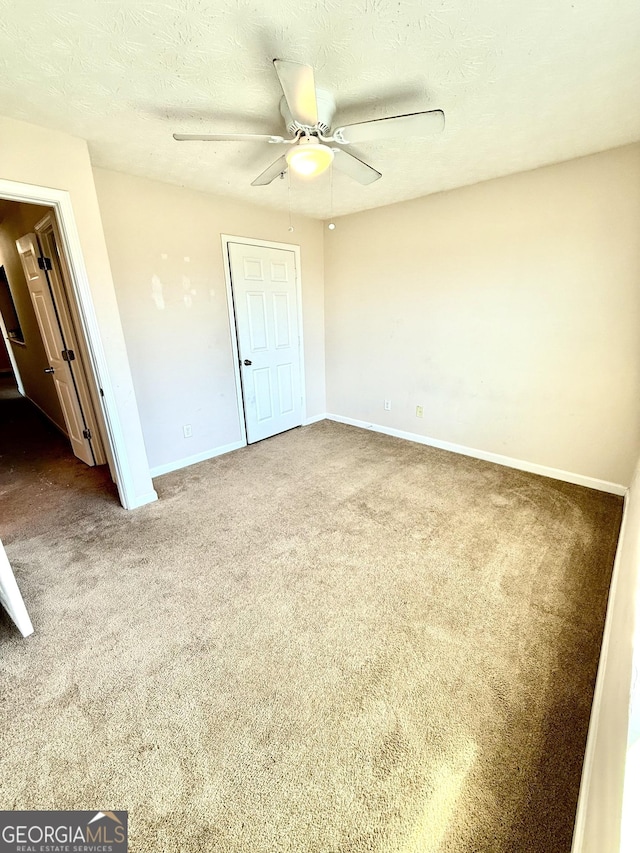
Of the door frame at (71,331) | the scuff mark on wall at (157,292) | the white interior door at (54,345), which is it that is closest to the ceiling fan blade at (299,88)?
the scuff mark on wall at (157,292)

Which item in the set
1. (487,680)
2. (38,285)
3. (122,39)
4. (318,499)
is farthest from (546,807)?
(38,285)

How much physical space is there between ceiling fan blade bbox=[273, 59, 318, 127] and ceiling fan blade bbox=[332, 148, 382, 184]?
1.15ft

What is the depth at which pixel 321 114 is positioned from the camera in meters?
1.69

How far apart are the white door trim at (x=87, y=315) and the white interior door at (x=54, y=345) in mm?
1072

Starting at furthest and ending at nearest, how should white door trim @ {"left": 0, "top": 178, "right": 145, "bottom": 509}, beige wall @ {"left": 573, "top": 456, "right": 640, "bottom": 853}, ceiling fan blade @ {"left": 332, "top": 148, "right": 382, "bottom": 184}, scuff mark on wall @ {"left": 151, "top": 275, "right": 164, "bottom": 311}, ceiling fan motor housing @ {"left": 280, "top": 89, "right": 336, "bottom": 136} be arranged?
scuff mark on wall @ {"left": 151, "top": 275, "right": 164, "bottom": 311} → white door trim @ {"left": 0, "top": 178, "right": 145, "bottom": 509} → ceiling fan blade @ {"left": 332, "top": 148, "right": 382, "bottom": 184} → ceiling fan motor housing @ {"left": 280, "top": 89, "right": 336, "bottom": 136} → beige wall @ {"left": 573, "top": 456, "right": 640, "bottom": 853}

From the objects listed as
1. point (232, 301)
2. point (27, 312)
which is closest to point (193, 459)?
point (232, 301)

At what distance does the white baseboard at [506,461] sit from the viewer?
9.09 ft

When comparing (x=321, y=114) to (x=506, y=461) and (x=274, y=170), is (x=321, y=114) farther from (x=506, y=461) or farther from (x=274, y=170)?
(x=506, y=461)

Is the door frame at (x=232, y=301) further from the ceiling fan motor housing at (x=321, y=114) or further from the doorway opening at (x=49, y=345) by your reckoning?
the ceiling fan motor housing at (x=321, y=114)

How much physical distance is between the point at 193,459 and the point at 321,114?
2.84 metres

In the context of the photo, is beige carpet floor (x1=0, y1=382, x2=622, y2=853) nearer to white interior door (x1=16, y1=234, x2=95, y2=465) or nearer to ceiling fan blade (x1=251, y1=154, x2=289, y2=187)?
white interior door (x1=16, y1=234, x2=95, y2=465)

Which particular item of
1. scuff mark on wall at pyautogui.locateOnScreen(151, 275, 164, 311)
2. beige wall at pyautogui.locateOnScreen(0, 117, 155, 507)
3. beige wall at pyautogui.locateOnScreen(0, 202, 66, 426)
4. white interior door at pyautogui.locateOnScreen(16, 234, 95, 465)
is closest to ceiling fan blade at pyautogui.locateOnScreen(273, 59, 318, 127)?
beige wall at pyautogui.locateOnScreen(0, 117, 155, 507)

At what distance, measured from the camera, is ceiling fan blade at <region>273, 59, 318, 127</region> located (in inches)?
47.3

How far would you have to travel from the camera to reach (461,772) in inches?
44.3
